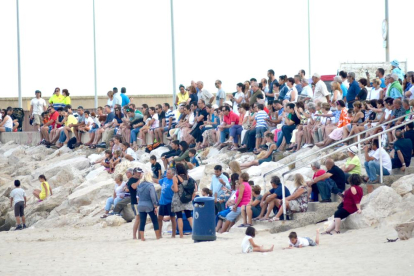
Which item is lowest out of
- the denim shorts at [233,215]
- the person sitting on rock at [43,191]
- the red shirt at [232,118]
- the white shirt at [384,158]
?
the person sitting on rock at [43,191]

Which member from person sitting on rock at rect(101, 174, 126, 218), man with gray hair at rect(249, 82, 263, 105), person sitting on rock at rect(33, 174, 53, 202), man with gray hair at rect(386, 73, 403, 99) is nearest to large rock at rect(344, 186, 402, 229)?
man with gray hair at rect(386, 73, 403, 99)

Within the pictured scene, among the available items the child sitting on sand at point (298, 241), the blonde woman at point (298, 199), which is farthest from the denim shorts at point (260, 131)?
the child sitting on sand at point (298, 241)

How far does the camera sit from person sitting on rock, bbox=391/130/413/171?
16.8 metres

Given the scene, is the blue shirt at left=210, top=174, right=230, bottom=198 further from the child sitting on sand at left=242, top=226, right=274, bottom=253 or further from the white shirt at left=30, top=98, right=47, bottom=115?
the white shirt at left=30, top=98, right=47, bottom=115

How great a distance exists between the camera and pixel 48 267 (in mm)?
14312

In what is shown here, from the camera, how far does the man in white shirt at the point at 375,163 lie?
16750 millimetres

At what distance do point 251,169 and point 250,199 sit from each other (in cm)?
382

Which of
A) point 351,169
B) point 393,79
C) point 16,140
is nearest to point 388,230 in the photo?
point 351,169

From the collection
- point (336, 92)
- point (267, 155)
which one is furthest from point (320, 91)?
point (267, 155)

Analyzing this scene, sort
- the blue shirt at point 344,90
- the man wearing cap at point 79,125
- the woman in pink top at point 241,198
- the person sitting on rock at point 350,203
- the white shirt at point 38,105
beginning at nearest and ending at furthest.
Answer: the person sitting on rock at point 350,203, the woman in pink top at point 241,198, the blue shirt at point 344,90, the man wearing cap at point 79,125, the white shirt at point 38,105

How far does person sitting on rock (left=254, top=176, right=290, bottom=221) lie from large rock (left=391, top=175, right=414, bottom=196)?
7.29ft

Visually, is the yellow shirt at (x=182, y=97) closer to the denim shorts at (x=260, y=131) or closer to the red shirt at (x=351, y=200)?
the denim shorts at (x=260, y=131)

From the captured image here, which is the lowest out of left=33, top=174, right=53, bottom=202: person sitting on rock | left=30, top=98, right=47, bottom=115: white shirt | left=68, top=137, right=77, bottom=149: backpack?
left=33, top=174, right=53, bottom=202: person sitting on rock

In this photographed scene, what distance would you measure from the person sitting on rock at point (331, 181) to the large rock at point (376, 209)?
1088 millimetres
